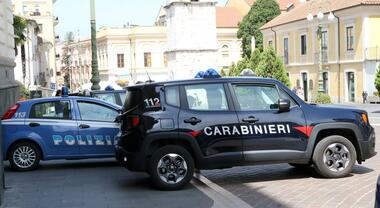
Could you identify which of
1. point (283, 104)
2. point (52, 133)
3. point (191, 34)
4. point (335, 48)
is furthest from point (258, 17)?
point (283, 104)

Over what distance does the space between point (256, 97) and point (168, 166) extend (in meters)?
1.84

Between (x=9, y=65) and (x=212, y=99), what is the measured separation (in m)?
12.3

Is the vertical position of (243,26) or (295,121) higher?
(243,26)

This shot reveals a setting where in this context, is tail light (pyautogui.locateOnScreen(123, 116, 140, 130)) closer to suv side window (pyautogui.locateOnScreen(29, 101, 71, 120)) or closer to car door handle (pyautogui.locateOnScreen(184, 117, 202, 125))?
car door handle (pyautogui.locateOnScreen(184, 117, 202, 125))

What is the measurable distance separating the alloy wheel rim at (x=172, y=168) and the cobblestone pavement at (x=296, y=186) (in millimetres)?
803

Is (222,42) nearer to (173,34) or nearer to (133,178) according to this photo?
(173,34)

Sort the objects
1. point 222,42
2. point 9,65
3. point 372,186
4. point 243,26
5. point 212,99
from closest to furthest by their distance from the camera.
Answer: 1. point 372,186
2. point 212,99
3. point 9,65
4. point 243,26
5. point 222,42

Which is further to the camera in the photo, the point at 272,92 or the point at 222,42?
the point at 222,42

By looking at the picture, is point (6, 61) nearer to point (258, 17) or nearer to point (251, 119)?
point (251, 119)

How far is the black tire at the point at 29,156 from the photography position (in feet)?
36.5

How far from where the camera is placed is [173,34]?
5441 centimetres

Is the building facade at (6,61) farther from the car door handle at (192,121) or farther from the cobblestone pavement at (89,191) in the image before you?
the car door handle at (192,121)

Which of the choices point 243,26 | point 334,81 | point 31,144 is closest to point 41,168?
point 31,144

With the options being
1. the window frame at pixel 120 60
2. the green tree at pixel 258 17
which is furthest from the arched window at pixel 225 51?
the green tree at pixel 258 17
